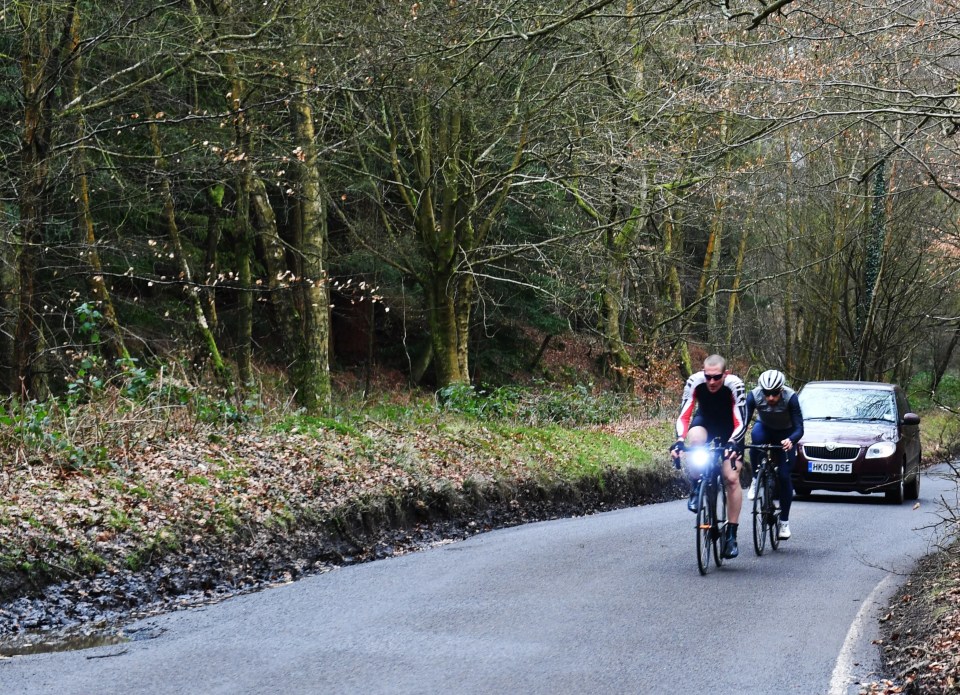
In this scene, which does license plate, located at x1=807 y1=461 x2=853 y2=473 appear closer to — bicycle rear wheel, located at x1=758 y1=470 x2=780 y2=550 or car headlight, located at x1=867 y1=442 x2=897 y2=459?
car headlight, located at x1=867 y1=442 x2=897 y2=459

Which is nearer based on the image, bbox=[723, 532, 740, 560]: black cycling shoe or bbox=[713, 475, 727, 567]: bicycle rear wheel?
bbox=[713, 475, 727, 567]: bicycle rear wheel

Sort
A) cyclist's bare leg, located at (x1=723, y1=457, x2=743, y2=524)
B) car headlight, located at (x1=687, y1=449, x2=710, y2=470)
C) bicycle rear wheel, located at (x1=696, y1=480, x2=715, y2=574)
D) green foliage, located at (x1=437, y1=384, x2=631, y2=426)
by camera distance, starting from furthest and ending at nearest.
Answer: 1. green foliage, located at (x1=437, y1=384, x2=631, y2=426)
2. cyclist's bare leg, located at (x1=723, y1=457, x2=743, y2=524)
3. car headlight, located at (x1=687, y1=449, x2=710, y2=470)
4. bicycle rear wheel, located at (x1=696, y1=480, x2=715, y2=574)

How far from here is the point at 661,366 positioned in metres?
28.0

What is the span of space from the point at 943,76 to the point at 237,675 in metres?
10.1

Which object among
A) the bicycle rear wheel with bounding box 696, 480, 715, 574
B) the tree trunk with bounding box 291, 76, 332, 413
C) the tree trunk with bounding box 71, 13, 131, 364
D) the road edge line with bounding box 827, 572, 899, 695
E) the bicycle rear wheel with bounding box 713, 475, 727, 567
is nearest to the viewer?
the road edge line with bounding box 827, 572, 899, 695

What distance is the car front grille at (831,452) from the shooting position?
1859cm

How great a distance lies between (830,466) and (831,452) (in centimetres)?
24

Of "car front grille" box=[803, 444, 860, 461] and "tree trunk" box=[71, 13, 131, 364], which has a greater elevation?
"tree trunk" box=[71, 13, 131, 364]

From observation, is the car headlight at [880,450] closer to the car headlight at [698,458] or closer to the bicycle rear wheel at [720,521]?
the bicycle rear wheel at [720,521]

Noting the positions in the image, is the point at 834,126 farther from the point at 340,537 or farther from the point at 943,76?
the point at 340,537

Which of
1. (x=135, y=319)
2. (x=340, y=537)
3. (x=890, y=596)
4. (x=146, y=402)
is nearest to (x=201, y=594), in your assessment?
(x=340, y=537)

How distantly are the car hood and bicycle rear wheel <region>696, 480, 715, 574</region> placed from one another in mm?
8500

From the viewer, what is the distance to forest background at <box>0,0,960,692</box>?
12.3m

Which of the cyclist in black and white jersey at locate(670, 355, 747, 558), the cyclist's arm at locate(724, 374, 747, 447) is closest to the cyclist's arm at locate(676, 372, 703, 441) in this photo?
the cyclist in black and white jersey at locate(670, 355, 747, 558)
